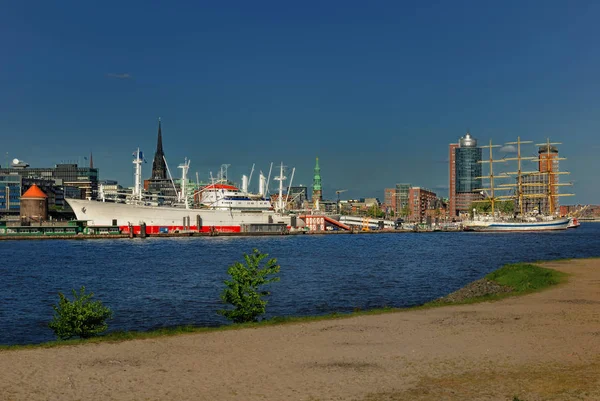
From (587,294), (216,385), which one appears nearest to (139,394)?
(216,385)

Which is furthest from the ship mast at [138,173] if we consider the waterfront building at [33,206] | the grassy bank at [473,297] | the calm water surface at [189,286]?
the grassy bank at [473,297]

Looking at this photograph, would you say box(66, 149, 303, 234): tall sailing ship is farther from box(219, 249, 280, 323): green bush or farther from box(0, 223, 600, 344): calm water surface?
box(219, 249, 280, 323): green bush

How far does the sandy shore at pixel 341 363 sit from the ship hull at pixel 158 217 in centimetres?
13691

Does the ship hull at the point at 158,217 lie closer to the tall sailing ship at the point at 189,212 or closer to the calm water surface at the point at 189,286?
the tall sailing ship at the point at 189,212

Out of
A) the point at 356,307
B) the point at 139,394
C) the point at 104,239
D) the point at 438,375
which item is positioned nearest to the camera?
the point at 139,394

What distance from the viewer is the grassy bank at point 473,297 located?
2281cm

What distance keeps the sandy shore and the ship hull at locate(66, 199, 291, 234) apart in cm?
13691

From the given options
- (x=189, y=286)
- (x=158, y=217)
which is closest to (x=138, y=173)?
(x=158, y=217)

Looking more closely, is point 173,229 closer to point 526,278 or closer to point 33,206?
point 33,206

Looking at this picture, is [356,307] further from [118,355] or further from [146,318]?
[118,355]

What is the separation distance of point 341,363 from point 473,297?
710 inches

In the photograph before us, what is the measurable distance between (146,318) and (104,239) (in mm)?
108960

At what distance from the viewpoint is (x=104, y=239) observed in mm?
135375

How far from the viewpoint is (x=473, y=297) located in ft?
112
